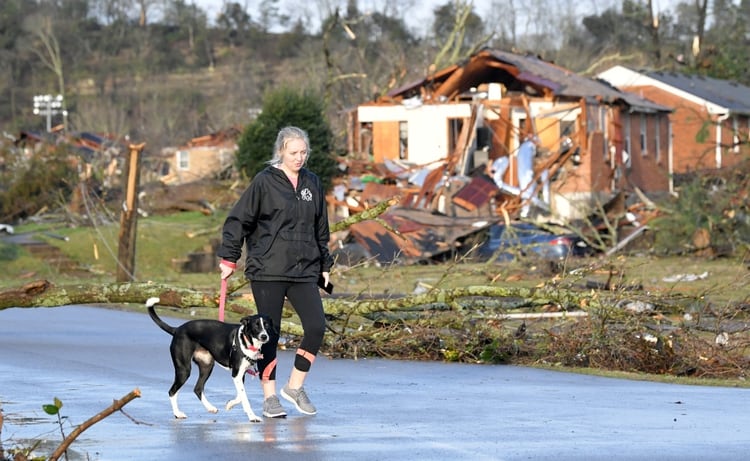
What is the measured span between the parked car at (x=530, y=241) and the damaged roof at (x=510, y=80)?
7.25 meters

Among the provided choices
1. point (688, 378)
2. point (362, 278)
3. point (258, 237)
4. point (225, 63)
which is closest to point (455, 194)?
point (362, 278)

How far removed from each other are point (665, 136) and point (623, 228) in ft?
43.6

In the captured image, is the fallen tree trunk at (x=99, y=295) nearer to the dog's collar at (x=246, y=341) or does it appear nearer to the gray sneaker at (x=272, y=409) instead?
the gray sneaker at (x=272, y=409)

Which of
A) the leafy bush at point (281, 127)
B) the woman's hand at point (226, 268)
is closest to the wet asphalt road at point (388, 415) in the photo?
the woman's hand at point (226, 268)

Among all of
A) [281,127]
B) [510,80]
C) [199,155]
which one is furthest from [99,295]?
[199,155]

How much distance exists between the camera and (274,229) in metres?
9.21

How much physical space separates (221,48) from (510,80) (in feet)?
271

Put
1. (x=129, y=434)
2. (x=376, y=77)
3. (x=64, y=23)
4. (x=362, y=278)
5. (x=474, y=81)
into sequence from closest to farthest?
(x=129, y=434)
(x=362, y=278)
(x=474, y=81)
(x=376, y=77)
(x=64, y=23)

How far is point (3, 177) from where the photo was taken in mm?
44031

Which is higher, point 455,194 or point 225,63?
point 225,63

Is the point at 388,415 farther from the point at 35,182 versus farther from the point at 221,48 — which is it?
the point at 221,48

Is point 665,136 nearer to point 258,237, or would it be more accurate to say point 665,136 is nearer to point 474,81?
point 474,81

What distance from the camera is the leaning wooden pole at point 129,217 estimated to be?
74.6 ft

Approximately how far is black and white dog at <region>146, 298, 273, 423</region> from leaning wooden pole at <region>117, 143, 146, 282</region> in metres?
13.7
